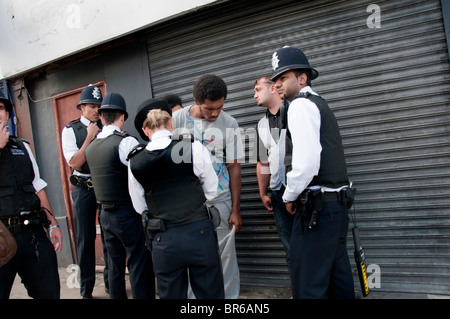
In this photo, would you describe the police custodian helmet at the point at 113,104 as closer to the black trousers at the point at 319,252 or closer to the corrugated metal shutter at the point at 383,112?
the corrugated metal shutter at the point at 383,112

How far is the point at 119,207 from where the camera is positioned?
319cm

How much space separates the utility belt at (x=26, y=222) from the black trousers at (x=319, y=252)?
2086 mm

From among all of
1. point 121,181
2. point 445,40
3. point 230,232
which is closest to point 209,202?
point 230,232

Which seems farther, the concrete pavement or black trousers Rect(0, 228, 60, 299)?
the concrete pavement

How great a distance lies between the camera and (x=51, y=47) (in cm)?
510

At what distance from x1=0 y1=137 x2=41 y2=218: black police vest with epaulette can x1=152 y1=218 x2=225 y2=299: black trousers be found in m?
1.13

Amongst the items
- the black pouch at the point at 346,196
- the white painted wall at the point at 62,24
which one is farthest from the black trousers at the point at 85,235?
the black pouch at the point at 346,196

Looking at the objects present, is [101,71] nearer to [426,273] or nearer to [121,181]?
[121,181]

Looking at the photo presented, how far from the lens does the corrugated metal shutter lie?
3127mm

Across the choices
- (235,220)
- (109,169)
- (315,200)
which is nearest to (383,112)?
(315,200)

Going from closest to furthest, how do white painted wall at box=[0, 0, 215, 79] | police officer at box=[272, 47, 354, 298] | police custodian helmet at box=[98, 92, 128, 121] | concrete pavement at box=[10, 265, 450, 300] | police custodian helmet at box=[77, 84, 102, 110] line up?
police officer at box=[272, 47, 354, 298]
concrete pavement at box=[10, 265, 450, 300]
police custodian helmet at box=[98, 92, 128, 121]
police custodian helmet at box=[77, 84, 102, 110]
white painted wall at box=[0, 0, 215, 79]

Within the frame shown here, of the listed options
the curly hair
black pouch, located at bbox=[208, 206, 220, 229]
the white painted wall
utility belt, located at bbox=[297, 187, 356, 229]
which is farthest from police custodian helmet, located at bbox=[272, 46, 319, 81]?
the white painted wall

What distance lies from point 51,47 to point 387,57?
4.86 m

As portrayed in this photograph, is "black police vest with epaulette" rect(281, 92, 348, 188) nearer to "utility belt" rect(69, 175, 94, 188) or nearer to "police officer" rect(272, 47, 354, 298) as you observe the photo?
"police officer" rect(272, 47, 354, 298)
